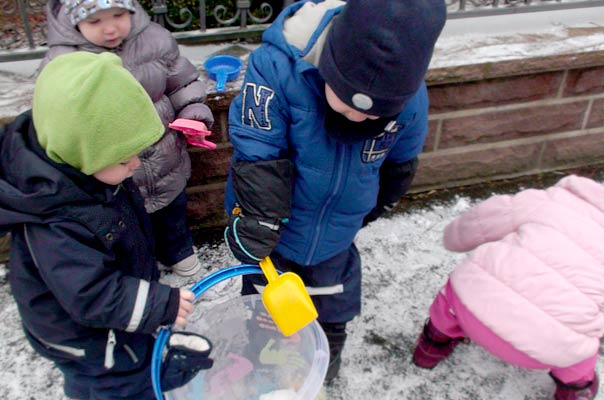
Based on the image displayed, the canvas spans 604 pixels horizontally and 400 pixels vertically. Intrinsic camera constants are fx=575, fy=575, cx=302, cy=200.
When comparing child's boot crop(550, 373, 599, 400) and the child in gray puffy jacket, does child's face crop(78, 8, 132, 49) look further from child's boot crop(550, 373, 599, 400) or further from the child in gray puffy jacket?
child's boot crop(550, 373, 599, 400)

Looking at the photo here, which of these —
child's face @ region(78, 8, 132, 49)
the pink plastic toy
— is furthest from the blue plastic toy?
child's face @ region(78, 8, 132, 49)

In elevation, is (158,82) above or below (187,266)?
above

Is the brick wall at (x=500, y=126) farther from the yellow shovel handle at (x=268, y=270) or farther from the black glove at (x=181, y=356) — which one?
the black glove at (x=181, y=356)

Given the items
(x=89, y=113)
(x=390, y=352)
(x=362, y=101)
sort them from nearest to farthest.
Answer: (x=89, y=113)
(x=362, y=101)
(x=390, y=352)

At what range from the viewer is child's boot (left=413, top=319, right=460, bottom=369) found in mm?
1900

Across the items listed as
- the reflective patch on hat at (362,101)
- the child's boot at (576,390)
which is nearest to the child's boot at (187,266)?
the reflective patch on hat at (362,101)

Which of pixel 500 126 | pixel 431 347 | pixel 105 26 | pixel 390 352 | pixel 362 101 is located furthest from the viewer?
pixel 500 126

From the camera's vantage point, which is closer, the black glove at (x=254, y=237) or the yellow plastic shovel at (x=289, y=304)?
the yellow plastic shovel at (x=289, y=304)

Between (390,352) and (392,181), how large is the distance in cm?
65

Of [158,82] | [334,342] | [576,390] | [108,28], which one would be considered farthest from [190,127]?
[576,390]

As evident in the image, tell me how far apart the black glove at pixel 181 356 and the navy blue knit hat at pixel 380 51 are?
2.29ft

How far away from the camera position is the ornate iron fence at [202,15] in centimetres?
222

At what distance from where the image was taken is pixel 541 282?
1.50 m

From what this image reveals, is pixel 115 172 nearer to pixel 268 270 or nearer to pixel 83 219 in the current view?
pixel 83 219
